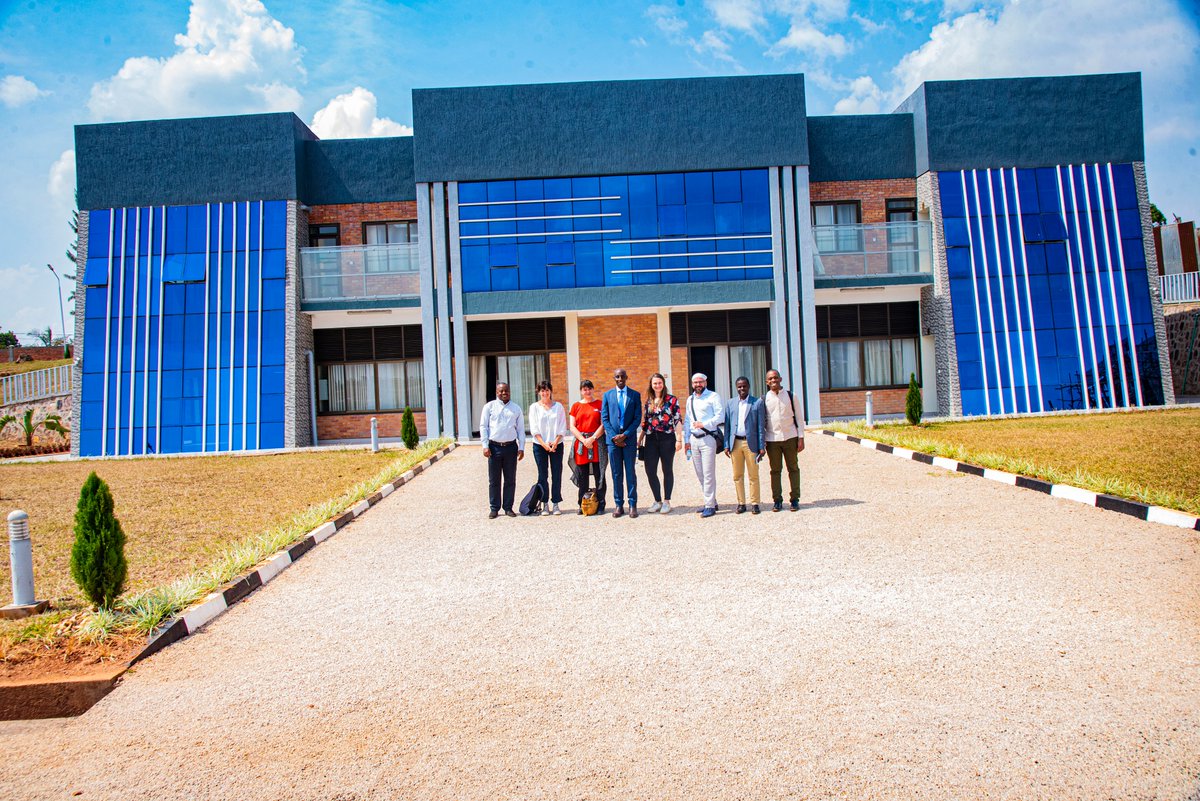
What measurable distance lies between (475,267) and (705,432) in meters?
14.4

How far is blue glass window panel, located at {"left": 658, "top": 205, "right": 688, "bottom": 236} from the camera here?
23.3 meters

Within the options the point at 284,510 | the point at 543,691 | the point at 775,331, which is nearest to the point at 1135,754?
the point at 543,691

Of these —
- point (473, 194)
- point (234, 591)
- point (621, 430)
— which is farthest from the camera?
point (473, 194)

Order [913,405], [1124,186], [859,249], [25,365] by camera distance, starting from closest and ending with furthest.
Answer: [913,405] < [859,249] < [1124,186] < [25,365]

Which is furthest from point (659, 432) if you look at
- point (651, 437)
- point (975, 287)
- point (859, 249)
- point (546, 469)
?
point (975, 287)

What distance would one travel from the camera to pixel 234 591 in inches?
284

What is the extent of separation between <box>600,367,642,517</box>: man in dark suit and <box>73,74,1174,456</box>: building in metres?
13.1

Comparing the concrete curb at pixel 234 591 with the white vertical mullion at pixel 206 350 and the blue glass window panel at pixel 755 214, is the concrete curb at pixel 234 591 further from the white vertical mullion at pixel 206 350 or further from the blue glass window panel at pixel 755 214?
the blue glass window panel at pixel 755 214

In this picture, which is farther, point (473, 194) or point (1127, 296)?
point (1127, 296)

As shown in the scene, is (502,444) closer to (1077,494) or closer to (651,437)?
(651,437)

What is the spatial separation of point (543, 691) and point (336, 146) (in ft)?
75.7

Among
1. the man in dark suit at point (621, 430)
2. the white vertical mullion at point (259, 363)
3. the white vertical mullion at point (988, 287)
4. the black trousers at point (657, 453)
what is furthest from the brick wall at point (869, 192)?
the man in dark suit at point (621, 430)

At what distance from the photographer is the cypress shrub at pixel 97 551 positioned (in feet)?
20.6

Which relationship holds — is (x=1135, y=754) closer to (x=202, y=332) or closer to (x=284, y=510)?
(x=284, y=510)
